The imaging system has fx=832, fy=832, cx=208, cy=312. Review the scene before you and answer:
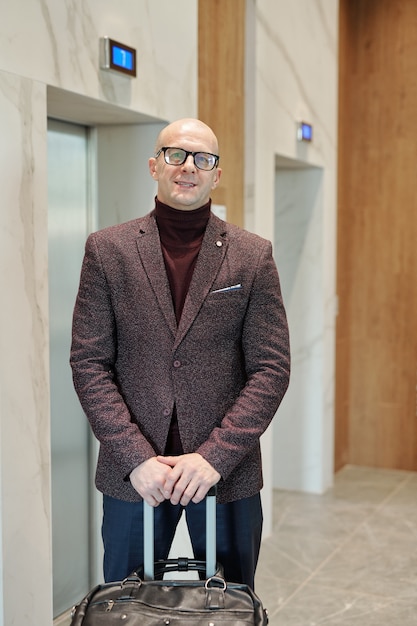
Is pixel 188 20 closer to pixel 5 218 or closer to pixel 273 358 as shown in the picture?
pixel 5 218

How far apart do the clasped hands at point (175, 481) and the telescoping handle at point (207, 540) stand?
0.10 feet

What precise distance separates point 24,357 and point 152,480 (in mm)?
844

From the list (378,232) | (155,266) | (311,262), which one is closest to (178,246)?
(155,266)

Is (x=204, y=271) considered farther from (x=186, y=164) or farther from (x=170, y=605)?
(x=170, y=605)

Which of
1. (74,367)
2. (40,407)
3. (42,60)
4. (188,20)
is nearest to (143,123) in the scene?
(188,20)

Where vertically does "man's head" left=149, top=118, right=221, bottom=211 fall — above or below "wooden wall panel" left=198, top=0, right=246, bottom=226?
below

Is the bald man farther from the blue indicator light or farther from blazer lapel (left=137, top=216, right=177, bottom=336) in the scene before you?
the blue indicator light

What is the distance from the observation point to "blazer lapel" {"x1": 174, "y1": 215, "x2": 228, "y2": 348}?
2.22 metres

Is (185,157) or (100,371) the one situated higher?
(185,157)

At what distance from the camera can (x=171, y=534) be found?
7.63 ft

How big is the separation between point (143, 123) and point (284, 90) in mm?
1480

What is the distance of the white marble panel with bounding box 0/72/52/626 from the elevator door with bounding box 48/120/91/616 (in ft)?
1.85

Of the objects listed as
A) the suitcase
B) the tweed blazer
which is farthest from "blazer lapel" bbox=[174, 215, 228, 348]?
the suitcase

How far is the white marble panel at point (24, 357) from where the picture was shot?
8.71 feet
